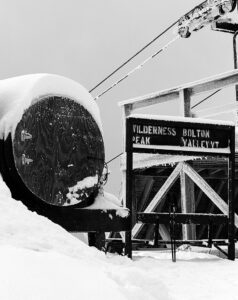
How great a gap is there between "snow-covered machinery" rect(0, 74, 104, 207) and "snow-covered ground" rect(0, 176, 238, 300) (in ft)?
6.27

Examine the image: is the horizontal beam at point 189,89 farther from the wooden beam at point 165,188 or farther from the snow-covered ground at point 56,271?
the snow-covered ground at point 56,271

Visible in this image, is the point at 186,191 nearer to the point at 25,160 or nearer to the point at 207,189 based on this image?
the point at 207,189

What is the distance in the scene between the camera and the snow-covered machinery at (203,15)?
20031mm

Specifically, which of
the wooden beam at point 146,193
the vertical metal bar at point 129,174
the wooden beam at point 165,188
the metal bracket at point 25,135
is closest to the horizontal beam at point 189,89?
the wooden beam at point 165,188

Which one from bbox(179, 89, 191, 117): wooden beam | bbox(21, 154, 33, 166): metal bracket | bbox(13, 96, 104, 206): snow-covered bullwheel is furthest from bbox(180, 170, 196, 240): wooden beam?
bbox(21, 154, 33, 166): metal bracket

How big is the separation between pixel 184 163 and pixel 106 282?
9621mm

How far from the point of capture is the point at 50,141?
6.91 m

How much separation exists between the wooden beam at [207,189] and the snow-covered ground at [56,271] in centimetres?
584

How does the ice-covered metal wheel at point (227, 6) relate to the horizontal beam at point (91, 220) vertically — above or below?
above

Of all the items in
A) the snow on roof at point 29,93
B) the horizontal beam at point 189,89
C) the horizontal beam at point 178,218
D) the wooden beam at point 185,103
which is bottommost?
the horizontal beam at point 178,218

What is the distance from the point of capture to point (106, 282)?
10.4 feet

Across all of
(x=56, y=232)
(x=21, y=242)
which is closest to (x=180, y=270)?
(x=56, y=232)

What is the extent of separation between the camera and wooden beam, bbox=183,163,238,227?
38.2 feet

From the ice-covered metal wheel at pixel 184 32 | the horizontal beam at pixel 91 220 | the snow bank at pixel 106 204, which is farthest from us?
the ice-covered metal wheel at pixel 184 32
